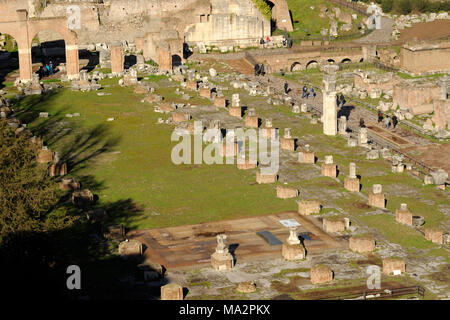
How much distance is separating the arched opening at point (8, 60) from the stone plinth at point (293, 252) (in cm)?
3552

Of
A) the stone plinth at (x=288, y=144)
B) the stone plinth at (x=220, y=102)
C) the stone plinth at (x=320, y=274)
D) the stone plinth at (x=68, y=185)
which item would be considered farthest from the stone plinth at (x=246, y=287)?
the stone plinth at (x=220, y=102)

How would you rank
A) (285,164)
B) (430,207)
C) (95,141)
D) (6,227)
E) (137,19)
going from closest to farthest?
(6,227) < (430,207) < (285,164) < (95,141) < (137,19)

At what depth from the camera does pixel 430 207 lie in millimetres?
46469

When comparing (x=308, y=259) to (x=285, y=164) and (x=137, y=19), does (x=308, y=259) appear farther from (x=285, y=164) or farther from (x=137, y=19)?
(x=137, y=19)

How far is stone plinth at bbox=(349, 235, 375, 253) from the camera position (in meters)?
40.5

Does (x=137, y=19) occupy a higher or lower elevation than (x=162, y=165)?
higher

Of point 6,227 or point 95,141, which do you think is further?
point 95,141

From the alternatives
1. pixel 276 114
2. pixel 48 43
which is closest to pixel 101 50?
pixel 48 43

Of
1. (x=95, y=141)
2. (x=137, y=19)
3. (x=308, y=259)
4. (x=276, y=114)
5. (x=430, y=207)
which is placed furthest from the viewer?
(x=137, y=19)

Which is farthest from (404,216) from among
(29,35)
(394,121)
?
(29,35)

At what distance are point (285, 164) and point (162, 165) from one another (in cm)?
621

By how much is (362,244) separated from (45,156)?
730 inches

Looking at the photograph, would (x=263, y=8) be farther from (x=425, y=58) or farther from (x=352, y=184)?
(x=352, y=184)

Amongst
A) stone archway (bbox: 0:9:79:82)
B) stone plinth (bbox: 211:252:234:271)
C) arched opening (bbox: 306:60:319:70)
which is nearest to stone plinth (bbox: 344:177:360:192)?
stone plinth (bbox: 211:252:234:271)
